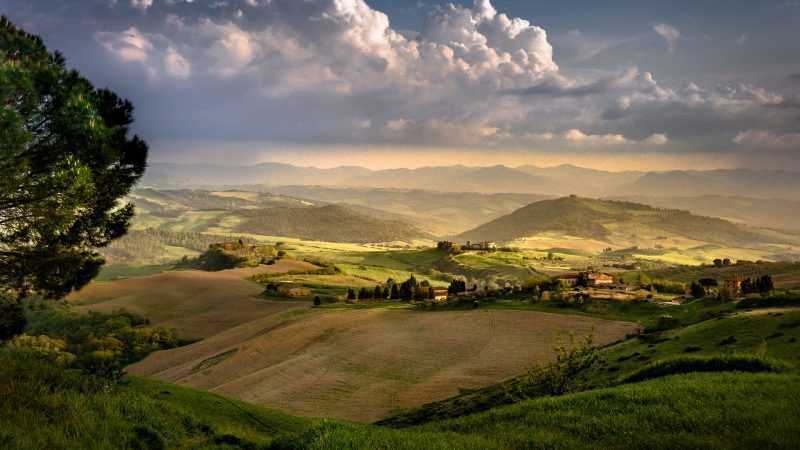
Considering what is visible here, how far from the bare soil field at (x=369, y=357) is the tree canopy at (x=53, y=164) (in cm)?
2276

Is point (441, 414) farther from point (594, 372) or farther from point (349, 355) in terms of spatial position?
point (349, 355)

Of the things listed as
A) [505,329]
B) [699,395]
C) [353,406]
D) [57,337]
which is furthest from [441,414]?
[57,337]

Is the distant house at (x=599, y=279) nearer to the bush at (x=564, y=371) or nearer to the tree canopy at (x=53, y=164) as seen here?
the bush at (x=564, y=371)

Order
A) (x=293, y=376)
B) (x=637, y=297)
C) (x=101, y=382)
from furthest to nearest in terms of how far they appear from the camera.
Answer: (x=637, y=297) → (x=293, y=376) → (x=101, y=382)

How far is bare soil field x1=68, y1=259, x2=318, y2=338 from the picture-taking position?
344ft

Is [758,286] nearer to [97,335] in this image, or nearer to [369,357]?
[369,357]

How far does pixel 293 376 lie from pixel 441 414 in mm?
26126

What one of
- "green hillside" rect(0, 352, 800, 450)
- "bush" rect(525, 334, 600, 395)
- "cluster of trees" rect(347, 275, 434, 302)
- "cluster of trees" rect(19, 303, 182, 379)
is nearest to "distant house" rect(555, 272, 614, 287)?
"cluster of trees" rect(347, 275, 434, 302)

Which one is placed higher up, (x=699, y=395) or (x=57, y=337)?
(x=699, y=395)

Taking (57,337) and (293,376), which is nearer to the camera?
(293,376)

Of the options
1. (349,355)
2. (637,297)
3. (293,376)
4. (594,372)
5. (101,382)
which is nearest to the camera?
(101,382)

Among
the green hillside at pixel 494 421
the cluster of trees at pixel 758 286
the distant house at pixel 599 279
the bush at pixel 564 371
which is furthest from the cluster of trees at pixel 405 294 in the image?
the green hillside at pixel 494 421

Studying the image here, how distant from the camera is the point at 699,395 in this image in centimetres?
1576

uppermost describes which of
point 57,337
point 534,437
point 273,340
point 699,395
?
point 699,395
